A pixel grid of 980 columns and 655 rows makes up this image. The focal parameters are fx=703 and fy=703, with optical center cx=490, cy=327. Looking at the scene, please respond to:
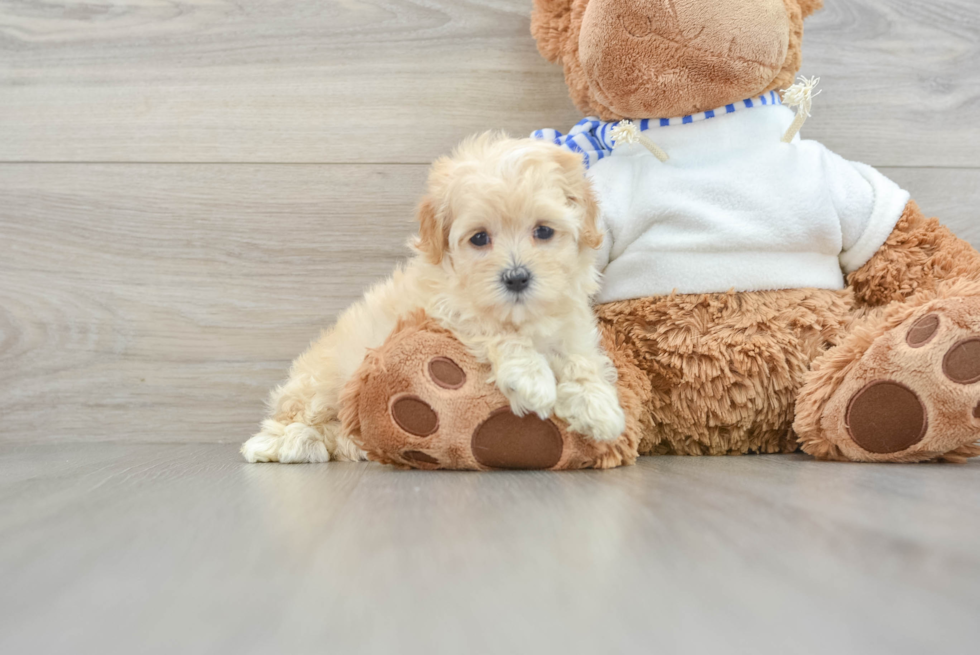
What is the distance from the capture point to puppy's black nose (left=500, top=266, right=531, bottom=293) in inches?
35.9

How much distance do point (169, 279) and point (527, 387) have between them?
0.89 m

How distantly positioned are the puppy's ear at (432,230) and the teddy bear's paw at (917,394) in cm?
59

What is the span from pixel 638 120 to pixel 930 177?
69cm

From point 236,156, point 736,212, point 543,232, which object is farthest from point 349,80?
point 736,212

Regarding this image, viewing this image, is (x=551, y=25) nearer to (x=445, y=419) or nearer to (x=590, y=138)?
(x=590, y=138)

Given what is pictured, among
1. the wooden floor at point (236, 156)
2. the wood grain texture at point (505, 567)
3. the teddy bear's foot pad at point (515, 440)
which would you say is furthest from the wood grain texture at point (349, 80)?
the wood grain texture at point (505, 567)

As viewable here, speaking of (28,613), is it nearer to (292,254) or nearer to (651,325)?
(651,325)

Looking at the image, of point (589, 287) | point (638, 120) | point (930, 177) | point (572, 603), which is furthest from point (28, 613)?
point (930, 177)

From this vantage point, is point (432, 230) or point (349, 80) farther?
point (349, 80)

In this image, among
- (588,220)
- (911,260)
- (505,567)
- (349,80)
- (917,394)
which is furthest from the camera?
(349,80)

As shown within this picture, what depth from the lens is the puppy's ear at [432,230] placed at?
100 cm

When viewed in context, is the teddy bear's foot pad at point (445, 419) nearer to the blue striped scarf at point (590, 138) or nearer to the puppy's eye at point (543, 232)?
the puppy's eye at point (543, 232)

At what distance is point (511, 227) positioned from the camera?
3.10 ft

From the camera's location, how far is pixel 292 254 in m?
1.43
